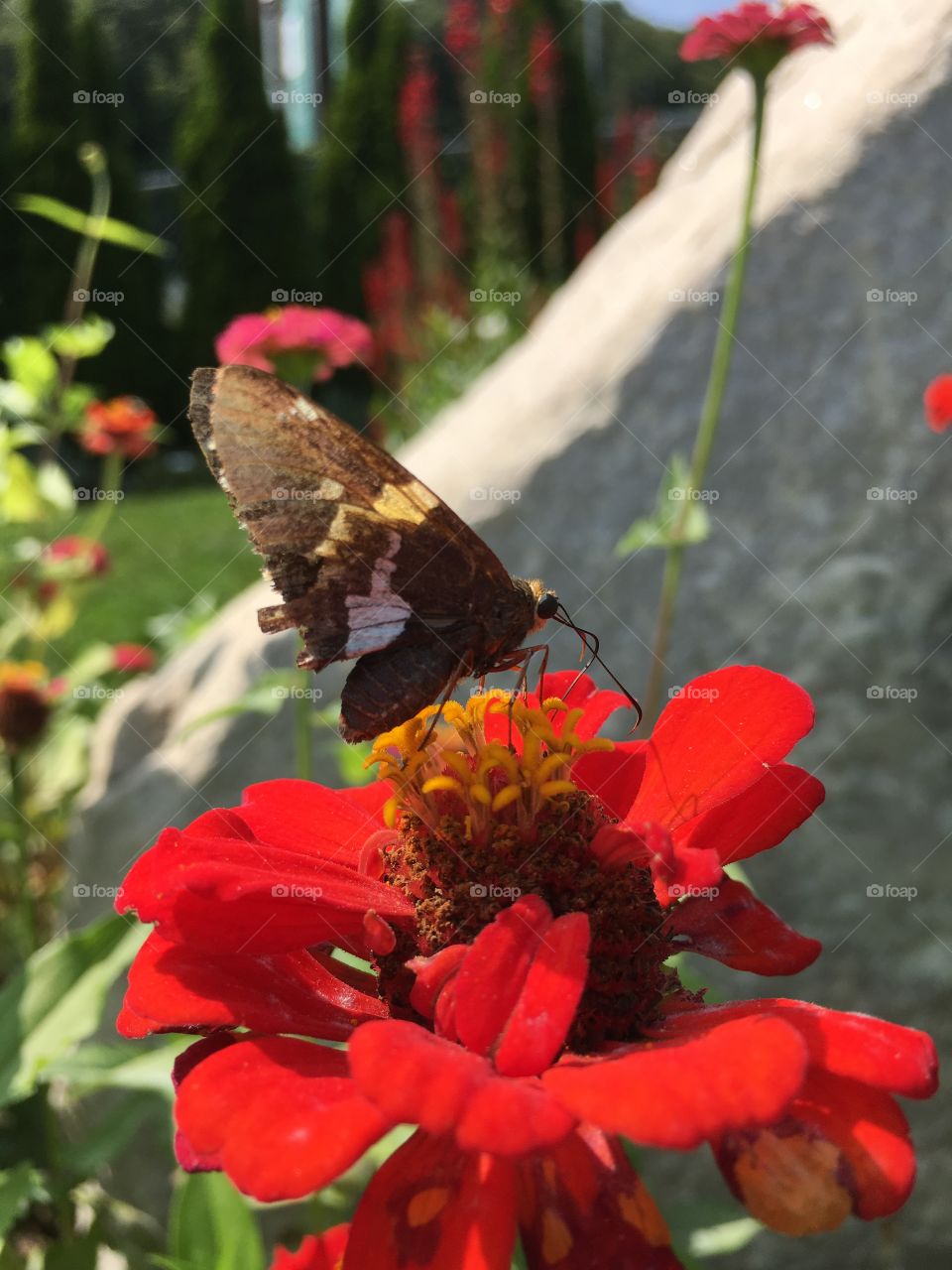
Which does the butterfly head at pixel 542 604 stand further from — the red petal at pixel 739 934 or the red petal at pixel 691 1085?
the red petal at pixel 691 1085

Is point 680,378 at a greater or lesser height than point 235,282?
greater

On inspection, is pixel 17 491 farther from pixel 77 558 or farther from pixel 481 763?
pixel 481 763

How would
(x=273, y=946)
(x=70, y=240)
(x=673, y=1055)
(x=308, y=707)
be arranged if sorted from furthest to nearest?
(x=70, y=240), (x=308, y=707), (x=273, y=946), (x=673, y=1055)

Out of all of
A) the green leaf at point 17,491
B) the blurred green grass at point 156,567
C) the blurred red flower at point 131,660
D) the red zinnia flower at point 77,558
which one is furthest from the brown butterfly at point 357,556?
the blurred green grass at point 156,567

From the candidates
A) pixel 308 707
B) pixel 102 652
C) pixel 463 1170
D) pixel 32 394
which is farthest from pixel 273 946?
pixel 102 652

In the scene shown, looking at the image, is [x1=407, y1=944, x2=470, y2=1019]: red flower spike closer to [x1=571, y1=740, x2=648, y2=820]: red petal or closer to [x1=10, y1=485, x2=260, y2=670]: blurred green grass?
[x1=571, y1=740, x2=648, y2=820]: red petal

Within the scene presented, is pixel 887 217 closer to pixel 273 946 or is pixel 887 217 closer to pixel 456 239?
pixel 273 946

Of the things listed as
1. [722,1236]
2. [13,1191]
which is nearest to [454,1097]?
[13,1191]
